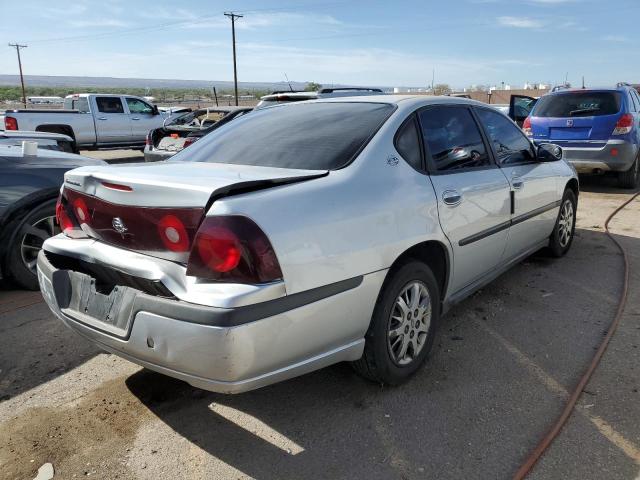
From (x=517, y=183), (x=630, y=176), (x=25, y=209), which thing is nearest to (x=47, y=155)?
(x=25, y=209)

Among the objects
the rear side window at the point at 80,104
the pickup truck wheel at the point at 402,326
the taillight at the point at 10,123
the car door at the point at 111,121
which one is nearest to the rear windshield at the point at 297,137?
the pickup truck wheel at the point at 402,326

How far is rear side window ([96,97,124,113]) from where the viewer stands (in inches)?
611

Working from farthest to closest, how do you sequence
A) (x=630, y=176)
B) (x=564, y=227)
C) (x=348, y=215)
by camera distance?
(x=630, y=176), (x=564, y=227), (x=348, y=215)

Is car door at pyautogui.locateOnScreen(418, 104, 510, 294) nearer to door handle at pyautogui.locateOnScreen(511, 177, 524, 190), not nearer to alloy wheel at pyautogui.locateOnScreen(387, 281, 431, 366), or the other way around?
door handle at pyautogui.locateOnScreen(511, 177, 524, 190)

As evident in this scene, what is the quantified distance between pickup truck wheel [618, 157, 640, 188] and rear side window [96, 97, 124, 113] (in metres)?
13.5

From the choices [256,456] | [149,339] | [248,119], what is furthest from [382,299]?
[248,119]

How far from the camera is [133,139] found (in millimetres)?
16203

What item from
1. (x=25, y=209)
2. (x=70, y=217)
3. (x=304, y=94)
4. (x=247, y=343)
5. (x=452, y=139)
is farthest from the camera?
(x=304, y=94)

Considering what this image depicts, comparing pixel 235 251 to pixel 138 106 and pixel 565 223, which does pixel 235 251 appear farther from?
pixel 138 106

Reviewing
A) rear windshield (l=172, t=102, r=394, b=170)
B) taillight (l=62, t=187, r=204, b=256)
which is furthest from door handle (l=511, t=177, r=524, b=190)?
taillight (l=62, t=187, r=204, b=256)

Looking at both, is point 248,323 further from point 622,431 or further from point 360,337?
point 622,431

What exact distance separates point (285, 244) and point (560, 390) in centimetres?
184

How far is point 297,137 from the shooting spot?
308 centimetres

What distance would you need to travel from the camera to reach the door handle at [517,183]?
12.9 ft
